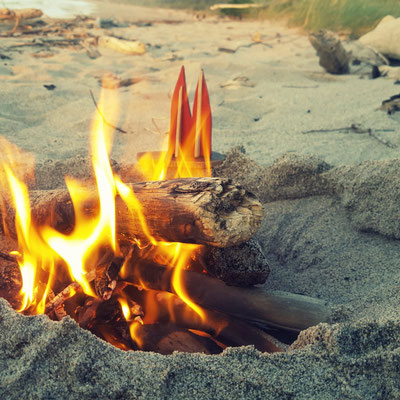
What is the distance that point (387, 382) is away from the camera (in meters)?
1.27

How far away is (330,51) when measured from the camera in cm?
618

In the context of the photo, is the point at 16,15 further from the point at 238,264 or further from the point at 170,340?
→ the point at 170,340

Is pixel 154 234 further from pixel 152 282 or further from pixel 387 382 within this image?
pixel 387 382

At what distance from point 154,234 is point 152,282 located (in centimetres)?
24

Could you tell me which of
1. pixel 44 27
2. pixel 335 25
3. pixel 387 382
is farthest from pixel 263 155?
pixel 44 27

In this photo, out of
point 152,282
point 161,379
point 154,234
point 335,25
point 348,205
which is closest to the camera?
point 161,379

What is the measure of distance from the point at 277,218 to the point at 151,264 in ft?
3.18

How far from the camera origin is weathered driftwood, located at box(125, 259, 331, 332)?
1635 mm

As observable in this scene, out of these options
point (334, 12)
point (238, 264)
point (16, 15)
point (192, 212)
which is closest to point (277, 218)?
point (238, 264)

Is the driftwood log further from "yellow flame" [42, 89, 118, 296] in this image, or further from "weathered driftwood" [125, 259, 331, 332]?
"yellow flame" [42, 89, 118, 296]

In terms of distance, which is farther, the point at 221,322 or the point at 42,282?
the point at 42,282

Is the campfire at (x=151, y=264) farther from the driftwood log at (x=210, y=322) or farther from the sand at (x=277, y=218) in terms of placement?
the sand at (x=277, y=218)

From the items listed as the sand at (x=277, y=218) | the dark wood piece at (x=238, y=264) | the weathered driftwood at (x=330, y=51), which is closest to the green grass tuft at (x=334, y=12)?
the weathered driftwood at (x=330, y=51)

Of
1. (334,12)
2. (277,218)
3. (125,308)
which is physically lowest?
(277,218)
